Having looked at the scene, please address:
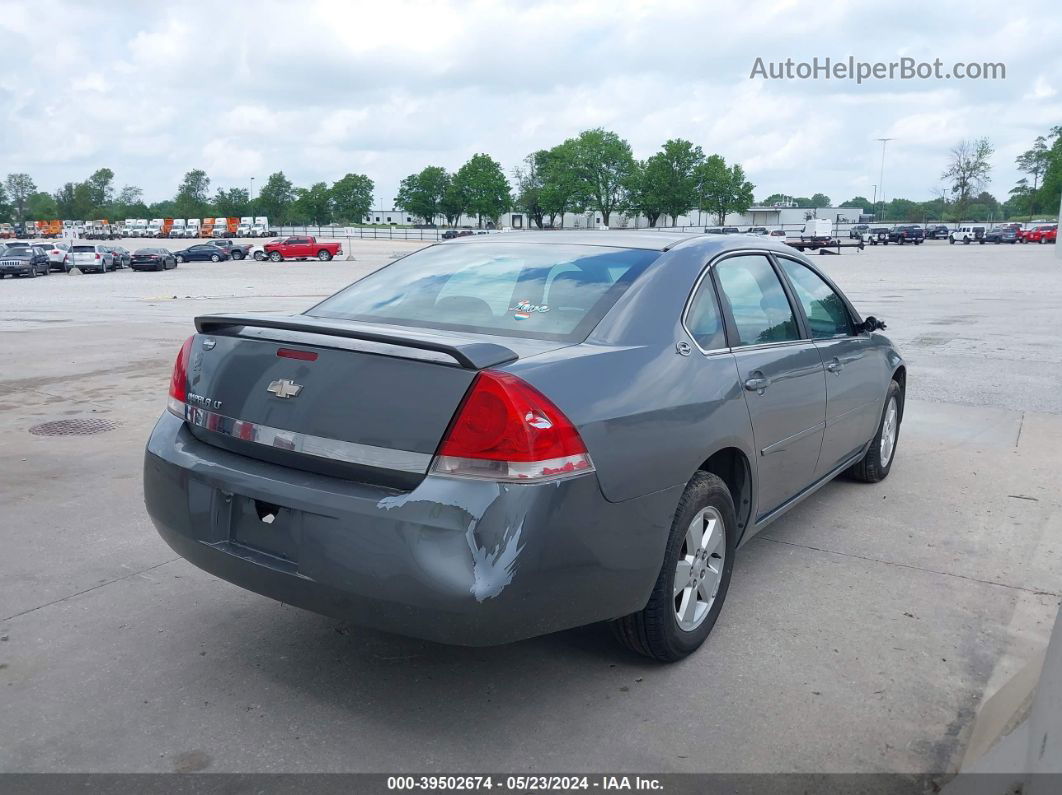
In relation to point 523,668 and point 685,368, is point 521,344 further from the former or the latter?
point 523,668

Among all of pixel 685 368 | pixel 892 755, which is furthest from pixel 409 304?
pixel 892 755

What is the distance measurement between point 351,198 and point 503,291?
15527cm

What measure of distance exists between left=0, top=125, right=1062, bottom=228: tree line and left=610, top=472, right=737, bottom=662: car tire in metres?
107

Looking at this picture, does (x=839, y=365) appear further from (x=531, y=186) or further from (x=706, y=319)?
(x=531, y=186)

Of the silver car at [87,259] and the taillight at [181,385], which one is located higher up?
the taillight at [181,385]

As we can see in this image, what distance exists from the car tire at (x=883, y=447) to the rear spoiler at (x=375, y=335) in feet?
11.9

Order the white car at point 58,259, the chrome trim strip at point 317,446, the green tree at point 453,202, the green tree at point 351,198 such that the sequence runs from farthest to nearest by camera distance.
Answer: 1. the green tree at point 351,198
2. the green tree at point 453,202
3. the white car at point 58,259
4. the chrome trim strip at point 317,446

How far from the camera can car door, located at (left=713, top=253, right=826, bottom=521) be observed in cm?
397

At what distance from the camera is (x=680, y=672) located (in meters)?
3.50

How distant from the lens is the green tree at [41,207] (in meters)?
179

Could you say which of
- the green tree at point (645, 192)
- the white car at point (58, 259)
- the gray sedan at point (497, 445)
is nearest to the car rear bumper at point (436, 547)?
the gray sedan at point (497, 445)

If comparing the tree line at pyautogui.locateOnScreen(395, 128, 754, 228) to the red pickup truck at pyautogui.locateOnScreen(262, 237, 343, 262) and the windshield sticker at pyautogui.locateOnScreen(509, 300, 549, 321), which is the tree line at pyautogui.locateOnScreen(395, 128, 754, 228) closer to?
the red pickup truck at pyautogui.locateOnScreen(262, 237, 343, 262)

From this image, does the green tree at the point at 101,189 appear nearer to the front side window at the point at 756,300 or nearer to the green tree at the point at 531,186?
the green tree at the point at 531,186

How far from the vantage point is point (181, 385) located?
3592 mm
